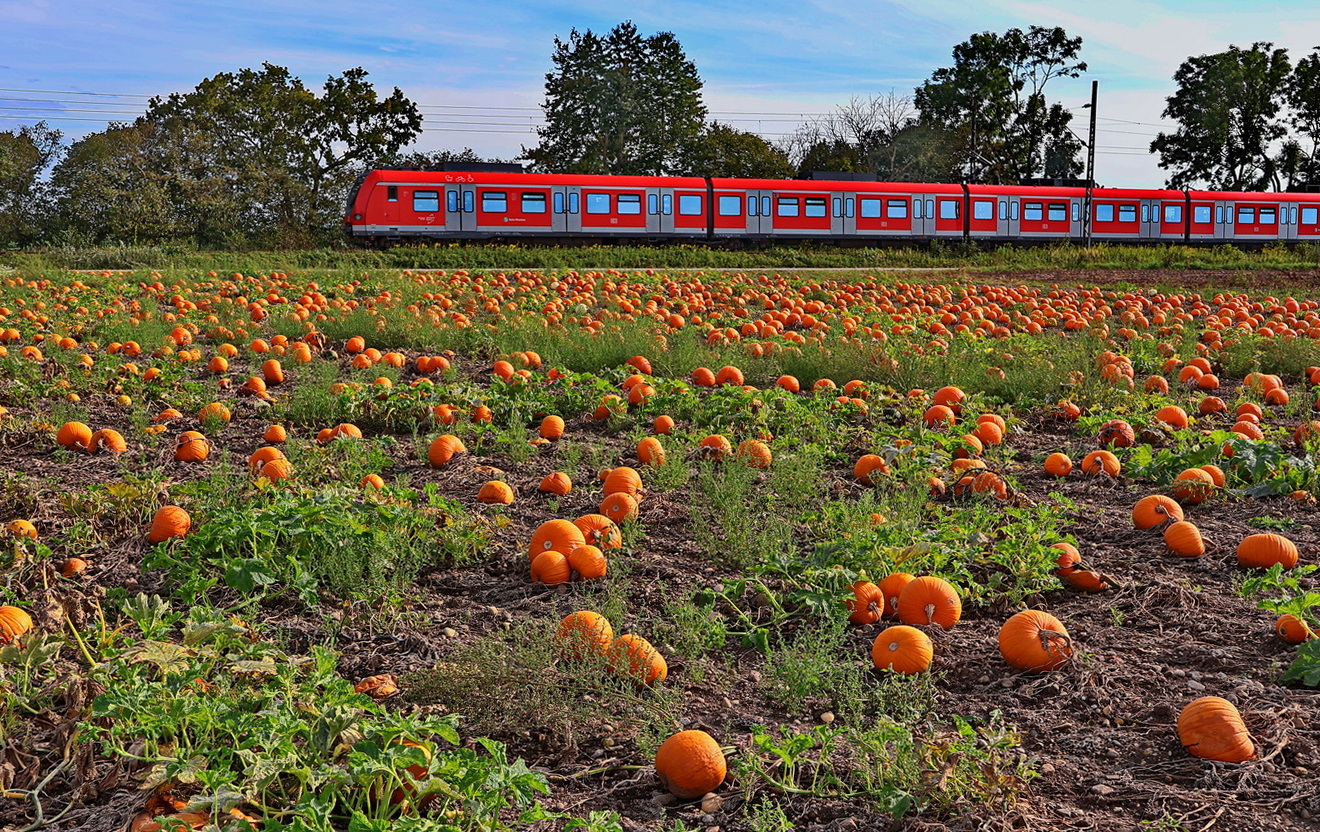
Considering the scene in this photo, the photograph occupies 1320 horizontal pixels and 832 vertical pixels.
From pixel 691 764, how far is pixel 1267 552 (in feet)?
8.61

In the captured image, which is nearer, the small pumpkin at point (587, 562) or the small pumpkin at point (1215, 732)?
the small pumpkin at point (1215, 732)

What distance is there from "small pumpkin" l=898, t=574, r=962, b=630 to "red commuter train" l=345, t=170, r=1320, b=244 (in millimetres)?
28804

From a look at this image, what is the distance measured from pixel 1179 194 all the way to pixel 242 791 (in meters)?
41.8

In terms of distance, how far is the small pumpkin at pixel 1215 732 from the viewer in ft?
8.52

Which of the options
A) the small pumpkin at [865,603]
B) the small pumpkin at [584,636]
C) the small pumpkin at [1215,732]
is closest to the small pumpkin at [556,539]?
the small pumpkin at [584,636]

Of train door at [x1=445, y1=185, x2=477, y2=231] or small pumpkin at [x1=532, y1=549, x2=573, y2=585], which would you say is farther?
train door at [x1=445, y1=185, x2=477, y2=231]

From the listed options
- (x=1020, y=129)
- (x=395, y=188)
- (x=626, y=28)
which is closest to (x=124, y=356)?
(x=395, y=188)

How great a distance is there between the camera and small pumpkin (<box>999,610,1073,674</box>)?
3152 mm

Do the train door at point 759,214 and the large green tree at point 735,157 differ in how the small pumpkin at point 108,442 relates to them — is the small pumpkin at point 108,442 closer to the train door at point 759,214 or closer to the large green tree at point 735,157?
the train door at point 759,214

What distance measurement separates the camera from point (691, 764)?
2.52 metres

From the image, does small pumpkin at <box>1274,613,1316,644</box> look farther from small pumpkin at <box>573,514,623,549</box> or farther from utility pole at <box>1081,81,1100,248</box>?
utility pole at <box>1081,81,1100,248</box>

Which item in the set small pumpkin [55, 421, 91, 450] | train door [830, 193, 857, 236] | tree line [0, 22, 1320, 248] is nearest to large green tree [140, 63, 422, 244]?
tree line [0, 22, 1320, 248]

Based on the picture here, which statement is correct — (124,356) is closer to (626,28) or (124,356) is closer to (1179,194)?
(1179,194)

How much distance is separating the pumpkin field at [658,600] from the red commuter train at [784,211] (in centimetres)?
2361
